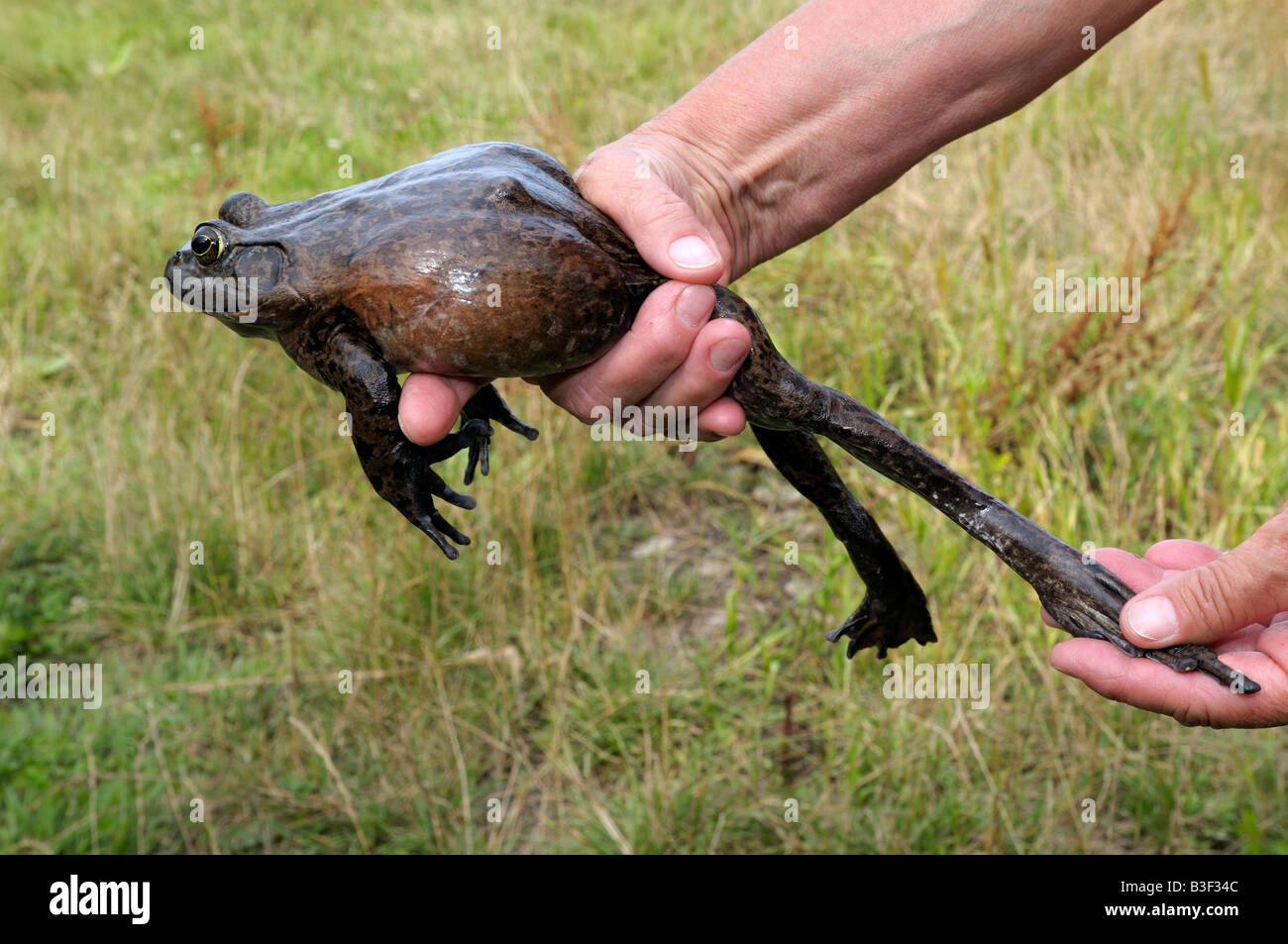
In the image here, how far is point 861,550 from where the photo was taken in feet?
8.32

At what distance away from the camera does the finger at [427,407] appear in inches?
84.0

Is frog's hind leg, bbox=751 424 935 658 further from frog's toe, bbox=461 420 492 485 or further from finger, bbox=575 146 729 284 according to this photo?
frog's toe, bbox=461 420 492 485

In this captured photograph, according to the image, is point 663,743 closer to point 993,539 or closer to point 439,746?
point 439,746

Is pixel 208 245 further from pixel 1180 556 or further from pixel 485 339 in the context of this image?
pixel 1180 556

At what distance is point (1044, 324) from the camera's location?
188 inches

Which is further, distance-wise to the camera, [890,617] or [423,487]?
[890,617]

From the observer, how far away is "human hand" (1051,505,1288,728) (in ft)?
6.85

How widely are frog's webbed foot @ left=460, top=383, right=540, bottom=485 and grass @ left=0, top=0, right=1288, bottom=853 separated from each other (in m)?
1.39

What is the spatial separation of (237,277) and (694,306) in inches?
36.3
